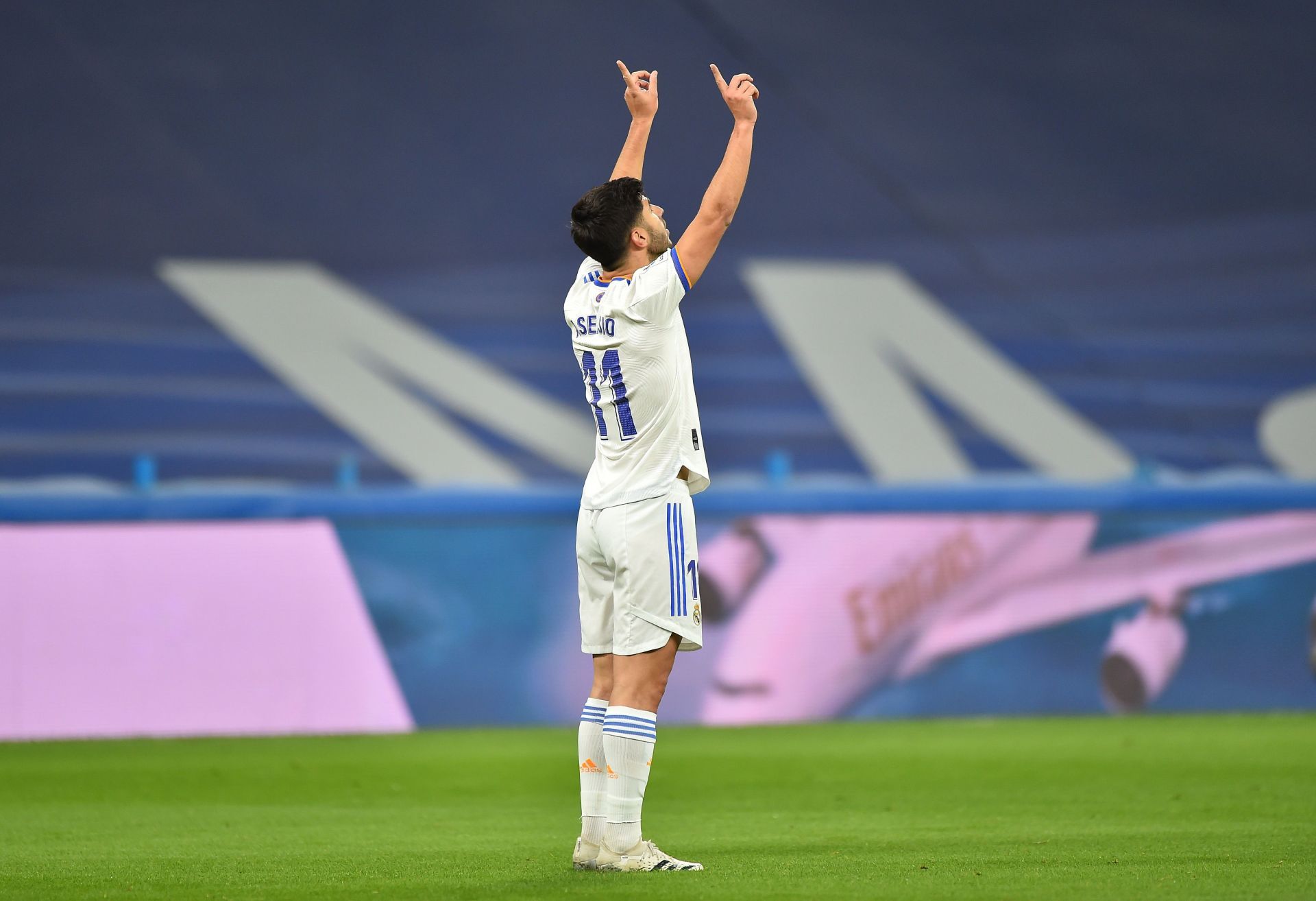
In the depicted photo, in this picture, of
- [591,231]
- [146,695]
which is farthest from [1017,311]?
[591,231]

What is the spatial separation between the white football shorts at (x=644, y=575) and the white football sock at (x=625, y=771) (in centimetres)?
17

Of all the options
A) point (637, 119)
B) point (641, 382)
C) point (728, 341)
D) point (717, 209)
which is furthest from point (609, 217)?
point (728, 341)

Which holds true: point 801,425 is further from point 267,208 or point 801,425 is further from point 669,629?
point 669,629

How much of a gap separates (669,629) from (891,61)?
1012cm

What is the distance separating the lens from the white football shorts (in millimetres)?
4188

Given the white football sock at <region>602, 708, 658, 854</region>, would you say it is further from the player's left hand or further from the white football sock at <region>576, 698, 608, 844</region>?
the player's left hand

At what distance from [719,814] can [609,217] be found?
2.41 meters

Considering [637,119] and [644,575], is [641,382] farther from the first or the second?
[637,119]

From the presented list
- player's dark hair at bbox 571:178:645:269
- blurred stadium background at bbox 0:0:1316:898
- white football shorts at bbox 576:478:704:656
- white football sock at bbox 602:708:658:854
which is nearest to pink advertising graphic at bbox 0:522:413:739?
blurred stadium background at bbox 0:0:1316:898

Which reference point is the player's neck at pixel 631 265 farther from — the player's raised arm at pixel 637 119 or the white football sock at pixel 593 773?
the white football sock at pixel 593 773

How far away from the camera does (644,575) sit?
4.19 metres

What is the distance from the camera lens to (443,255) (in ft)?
41.7

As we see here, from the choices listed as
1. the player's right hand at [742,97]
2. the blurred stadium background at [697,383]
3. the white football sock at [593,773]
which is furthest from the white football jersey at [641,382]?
the blurred stadium background at [697,383]

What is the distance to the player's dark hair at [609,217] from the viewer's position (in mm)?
4203
